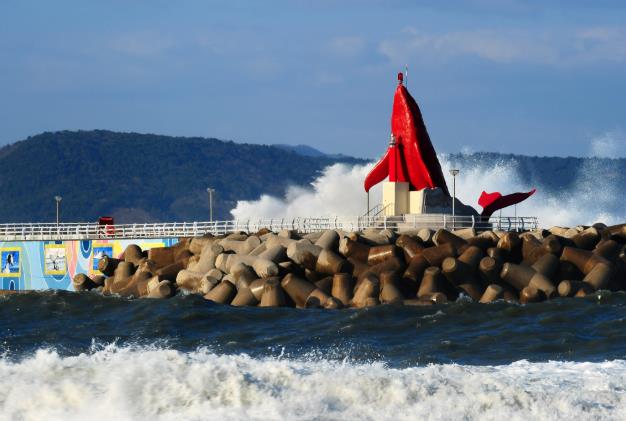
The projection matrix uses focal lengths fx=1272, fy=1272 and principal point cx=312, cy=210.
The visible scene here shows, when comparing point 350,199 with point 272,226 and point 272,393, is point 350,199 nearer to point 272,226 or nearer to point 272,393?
point 272,226

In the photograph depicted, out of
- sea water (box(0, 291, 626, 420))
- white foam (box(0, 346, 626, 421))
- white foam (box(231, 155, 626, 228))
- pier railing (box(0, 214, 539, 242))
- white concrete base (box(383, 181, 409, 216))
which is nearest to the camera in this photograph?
white foam (box(0, 346, 626, 421))

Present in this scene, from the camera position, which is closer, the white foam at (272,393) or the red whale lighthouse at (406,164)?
the white foam at (272,393)

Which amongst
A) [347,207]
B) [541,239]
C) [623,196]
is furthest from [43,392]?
[623,196]

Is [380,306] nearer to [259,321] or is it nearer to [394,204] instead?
[259,321]

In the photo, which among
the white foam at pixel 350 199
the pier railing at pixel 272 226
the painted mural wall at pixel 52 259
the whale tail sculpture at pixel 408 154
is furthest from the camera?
the white foam at pixel 350 199

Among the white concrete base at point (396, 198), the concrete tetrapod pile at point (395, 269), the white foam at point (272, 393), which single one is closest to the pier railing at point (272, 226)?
the white concrete base at point (396, 198)

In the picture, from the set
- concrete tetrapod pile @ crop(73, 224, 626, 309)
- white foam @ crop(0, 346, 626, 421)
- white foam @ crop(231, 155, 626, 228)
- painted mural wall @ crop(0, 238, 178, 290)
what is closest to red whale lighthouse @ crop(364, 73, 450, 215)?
concrete tetrapod pile @ crop(73, 224, 626, 309)

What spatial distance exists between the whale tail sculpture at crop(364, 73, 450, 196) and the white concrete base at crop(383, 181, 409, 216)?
0.29m

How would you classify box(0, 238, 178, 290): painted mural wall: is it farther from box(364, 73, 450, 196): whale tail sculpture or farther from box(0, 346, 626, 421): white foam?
box(0, 346, 626, 421): white foam

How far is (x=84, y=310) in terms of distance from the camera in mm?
31781

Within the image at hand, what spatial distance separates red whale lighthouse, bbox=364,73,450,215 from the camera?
3947cm

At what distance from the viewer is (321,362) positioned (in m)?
21.4

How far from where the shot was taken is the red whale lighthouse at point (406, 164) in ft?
129

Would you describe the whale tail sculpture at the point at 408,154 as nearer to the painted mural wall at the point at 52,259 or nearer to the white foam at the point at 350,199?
the painted mural wall at the point at 52,259
